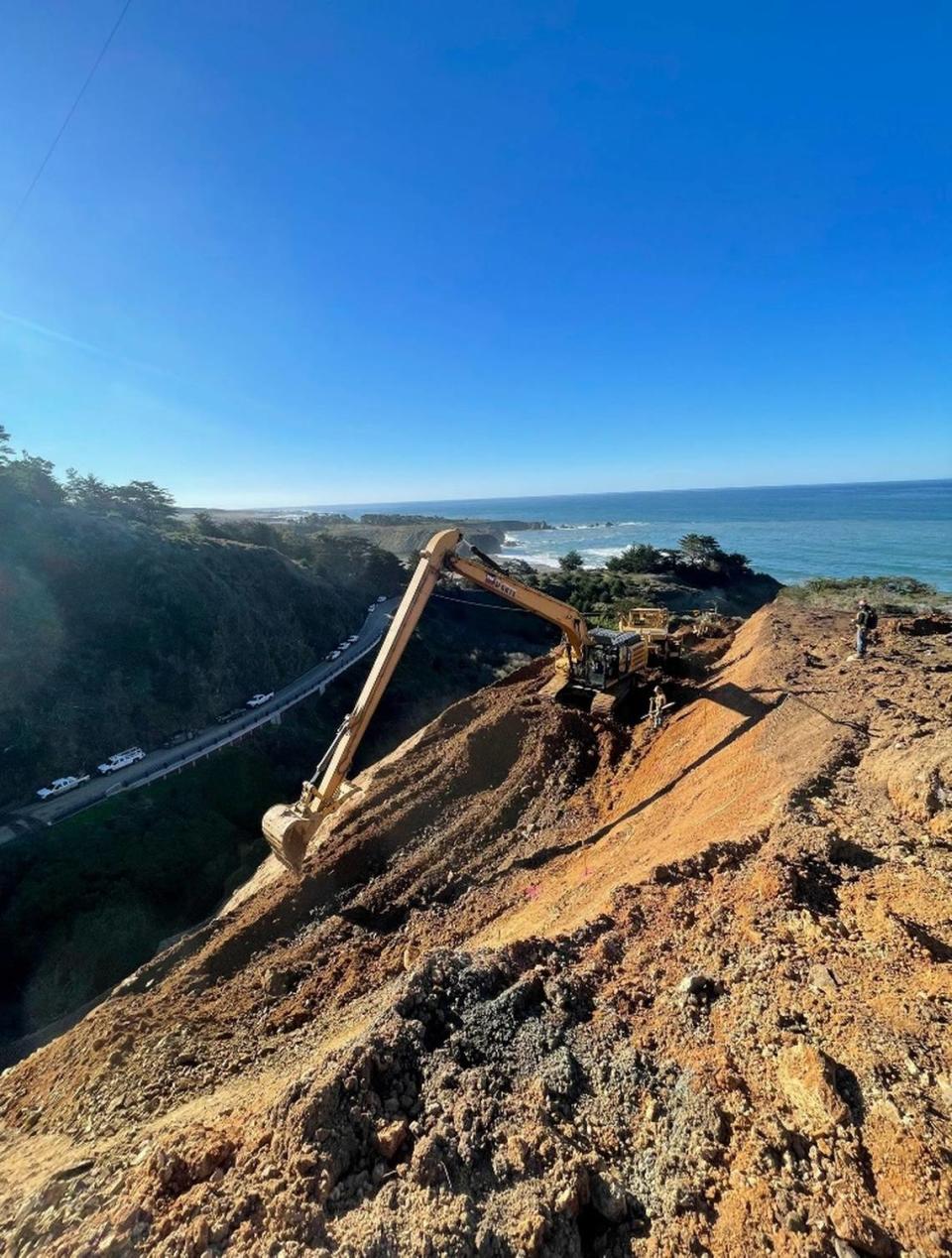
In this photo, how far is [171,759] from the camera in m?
32.0

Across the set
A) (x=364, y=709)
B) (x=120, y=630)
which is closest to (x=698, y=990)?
(x=364, y=709)

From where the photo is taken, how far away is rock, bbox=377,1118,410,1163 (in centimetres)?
525

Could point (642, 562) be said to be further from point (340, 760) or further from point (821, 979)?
point (821, 979)

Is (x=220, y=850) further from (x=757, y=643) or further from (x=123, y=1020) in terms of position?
(x=757, y=643)

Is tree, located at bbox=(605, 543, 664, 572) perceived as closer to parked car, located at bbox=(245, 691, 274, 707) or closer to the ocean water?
the ocean water

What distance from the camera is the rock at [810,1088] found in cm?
468

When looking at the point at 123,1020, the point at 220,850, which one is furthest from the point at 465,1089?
the point at 220,850

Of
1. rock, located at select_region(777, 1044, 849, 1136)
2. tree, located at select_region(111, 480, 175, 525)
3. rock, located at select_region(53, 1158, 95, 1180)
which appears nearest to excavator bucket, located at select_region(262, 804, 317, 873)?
rock, located at select_region(53, 1158, 95, 1180)

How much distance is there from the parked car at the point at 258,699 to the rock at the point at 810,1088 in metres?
39.2

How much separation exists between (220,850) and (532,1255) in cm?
2553

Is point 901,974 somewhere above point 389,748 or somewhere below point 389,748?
above

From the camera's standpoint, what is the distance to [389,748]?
36.9 meters

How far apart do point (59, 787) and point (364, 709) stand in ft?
81.3

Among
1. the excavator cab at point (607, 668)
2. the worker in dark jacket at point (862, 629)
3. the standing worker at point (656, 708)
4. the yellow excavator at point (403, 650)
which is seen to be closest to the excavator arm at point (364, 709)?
the yellow excavator at point (403, 650)
